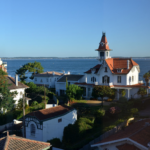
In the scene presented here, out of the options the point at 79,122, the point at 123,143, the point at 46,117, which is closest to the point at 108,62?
the point at 79,122

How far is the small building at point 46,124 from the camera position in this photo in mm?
22797

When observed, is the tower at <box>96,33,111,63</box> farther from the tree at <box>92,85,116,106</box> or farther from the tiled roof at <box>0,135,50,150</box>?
the tiled roof at <box>0,135,50,150</box>

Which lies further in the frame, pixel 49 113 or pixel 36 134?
pixel 49 113

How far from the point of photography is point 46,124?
23.1 meters

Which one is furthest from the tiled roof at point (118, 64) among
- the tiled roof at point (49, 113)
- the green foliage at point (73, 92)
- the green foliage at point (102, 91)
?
the tiled roof at point (49, 113)

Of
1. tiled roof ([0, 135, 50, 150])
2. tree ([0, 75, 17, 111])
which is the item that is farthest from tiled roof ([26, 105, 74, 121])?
tree ([0, 75, 17, 111])

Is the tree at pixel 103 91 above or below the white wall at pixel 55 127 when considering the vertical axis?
above

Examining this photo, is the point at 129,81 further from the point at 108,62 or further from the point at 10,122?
the point at 10,122

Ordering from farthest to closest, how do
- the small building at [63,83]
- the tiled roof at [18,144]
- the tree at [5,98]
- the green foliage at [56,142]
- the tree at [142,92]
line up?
the small building at [63,83] < the tree at [142,92] < the tree at [5,98] < the green foliage at [56,142] < the tiled roof at [18,144]

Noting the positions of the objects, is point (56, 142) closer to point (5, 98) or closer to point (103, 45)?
point (5, 98)

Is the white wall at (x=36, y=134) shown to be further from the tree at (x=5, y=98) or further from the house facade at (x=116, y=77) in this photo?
the house facade at (x=116, y=77)

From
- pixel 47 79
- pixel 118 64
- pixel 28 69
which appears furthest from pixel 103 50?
pixel 28 69

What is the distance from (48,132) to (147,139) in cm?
989

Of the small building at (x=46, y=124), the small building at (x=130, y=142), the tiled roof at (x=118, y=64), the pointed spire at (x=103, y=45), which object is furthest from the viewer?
the pointed spire at (x=103, y=45)
